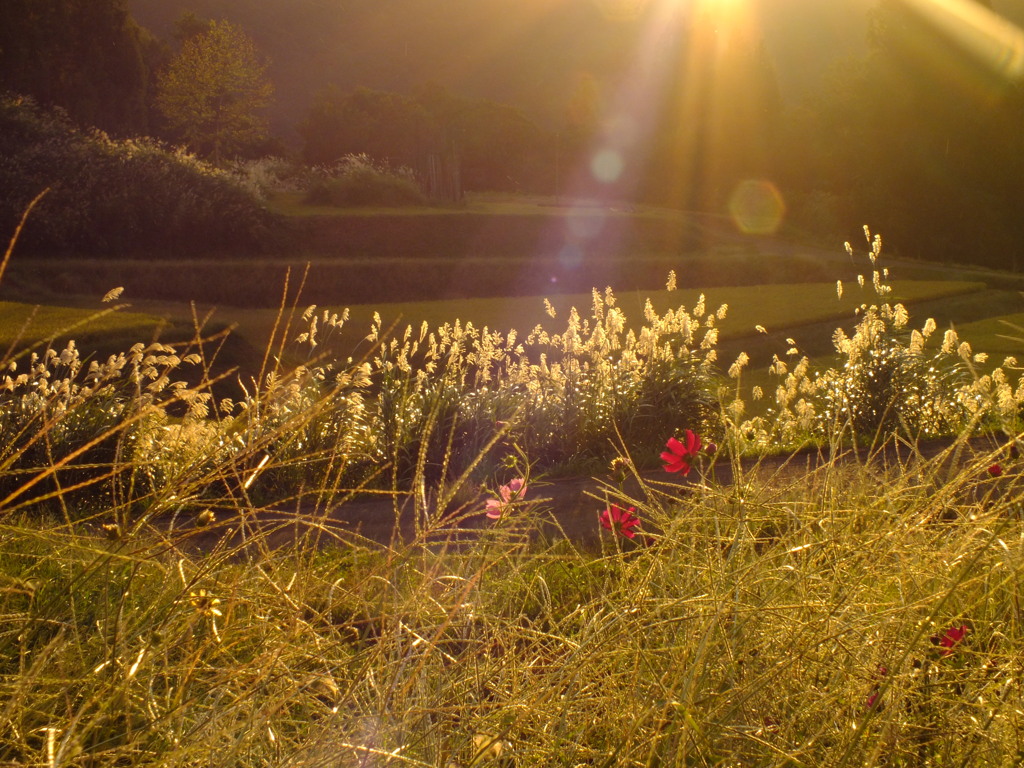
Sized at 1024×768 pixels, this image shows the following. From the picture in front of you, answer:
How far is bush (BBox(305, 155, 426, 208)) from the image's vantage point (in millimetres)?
26500

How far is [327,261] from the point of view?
1947cm

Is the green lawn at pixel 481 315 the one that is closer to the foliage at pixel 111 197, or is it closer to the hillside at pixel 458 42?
the foliage at pixel 111 197

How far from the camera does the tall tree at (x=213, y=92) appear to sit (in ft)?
103

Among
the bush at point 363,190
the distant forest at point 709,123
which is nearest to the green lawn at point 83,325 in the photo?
the bush at point 363,190

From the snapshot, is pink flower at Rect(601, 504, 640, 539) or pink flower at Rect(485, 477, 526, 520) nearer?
pink flower at Rect(485, 477, 526, 520)

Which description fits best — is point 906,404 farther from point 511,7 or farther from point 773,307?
point 511,7

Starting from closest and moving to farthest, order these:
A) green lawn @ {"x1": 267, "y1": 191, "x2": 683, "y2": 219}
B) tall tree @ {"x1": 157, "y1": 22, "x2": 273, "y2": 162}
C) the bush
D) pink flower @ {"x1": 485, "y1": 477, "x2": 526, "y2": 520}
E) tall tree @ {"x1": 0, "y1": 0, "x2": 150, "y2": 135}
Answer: pink flower @ {"x1": 485, "y1": 477, "x2": 526, "y2": 520}
green lawn @ {"x1": 267, "y1": 191, "x2": 683, "y2": 219}
tall tree @ {"x1": 0, "y1": 0, "x2": 150, "y2": 135}
the bush
tall tree @ {"x1": 157, "y1": 22, "x2": 273, "y2": 162}

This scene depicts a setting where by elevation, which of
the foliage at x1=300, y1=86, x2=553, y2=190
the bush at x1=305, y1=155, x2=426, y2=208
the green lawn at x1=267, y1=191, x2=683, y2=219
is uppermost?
the foliage at x1=300, y1=86, x2=553, y2=190

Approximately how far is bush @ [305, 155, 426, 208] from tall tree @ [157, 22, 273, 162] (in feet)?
24.7

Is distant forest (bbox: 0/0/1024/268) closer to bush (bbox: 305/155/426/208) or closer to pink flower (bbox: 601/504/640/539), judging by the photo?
bush (bbox: 305/155/426/208)

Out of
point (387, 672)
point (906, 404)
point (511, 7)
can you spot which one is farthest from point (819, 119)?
point (511, 7)

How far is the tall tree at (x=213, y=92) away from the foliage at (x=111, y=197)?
417 inches

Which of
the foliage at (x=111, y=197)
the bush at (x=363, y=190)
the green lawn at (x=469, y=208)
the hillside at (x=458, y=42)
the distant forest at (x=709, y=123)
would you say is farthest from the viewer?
the hillside at (x=458, y=42)

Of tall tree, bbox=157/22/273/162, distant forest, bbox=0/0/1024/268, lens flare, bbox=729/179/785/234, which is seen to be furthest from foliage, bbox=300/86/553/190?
lens flare, bbox=729/179/785/234
